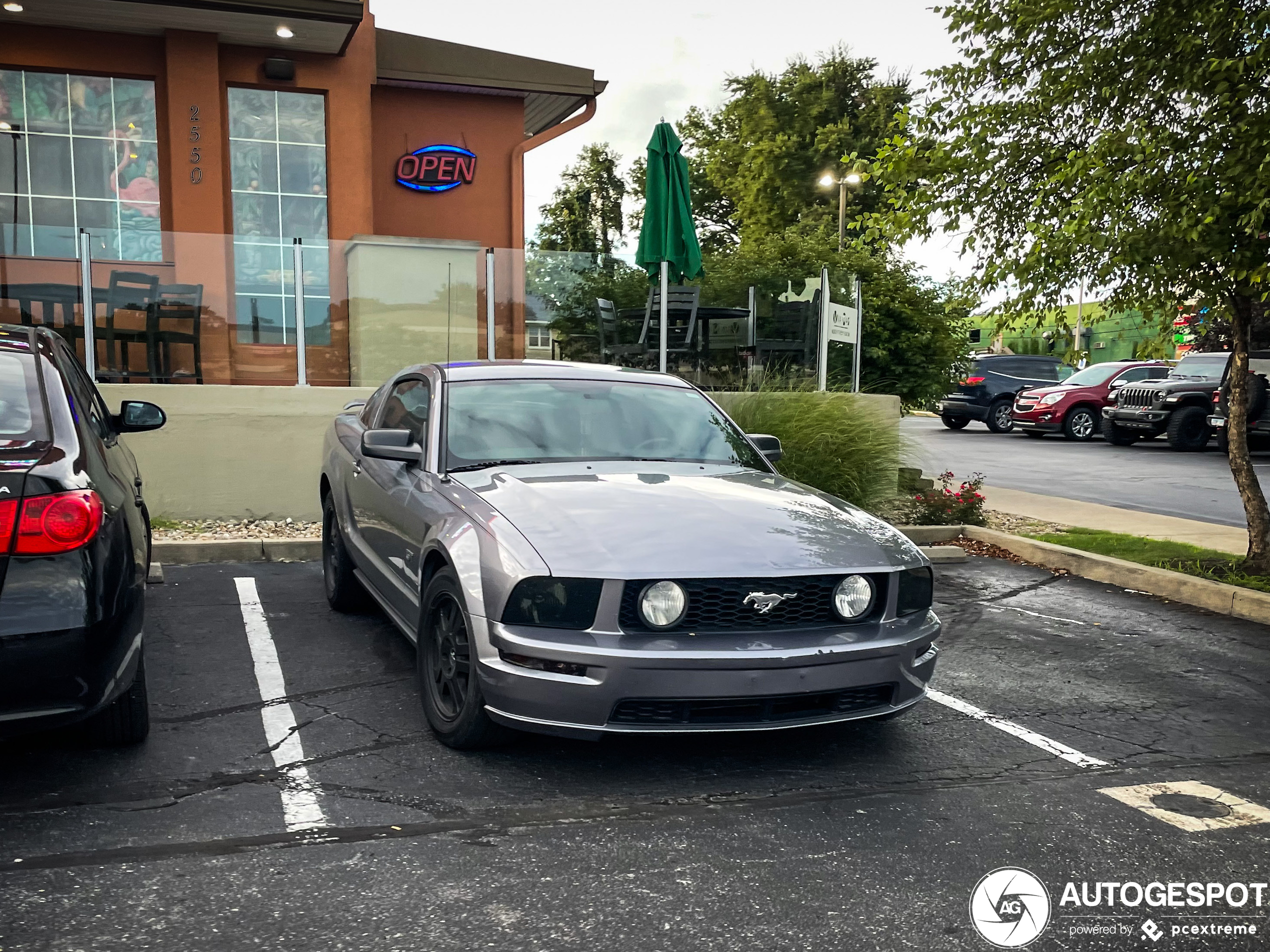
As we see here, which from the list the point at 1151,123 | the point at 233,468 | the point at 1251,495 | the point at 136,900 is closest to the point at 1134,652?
the point at 1251,495

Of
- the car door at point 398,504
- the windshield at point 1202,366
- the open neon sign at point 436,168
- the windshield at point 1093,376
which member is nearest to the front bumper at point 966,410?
the windshield at point 1093,376

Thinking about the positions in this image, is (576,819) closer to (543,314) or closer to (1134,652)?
(1134,652)

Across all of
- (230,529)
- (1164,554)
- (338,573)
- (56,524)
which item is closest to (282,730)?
(56,524)

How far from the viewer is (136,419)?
216 inches

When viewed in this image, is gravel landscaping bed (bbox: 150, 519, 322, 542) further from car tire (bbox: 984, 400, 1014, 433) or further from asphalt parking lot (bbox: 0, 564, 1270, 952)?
car tire (bbox: 984, 400, 1014, 433)

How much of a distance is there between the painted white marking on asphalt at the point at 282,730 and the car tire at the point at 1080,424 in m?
21.0

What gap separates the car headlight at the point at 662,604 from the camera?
3.78 metres

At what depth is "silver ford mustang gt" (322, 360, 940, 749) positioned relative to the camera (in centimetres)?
375

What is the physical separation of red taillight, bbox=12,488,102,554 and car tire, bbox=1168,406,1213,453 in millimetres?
21007

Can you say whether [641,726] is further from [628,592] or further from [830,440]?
[830,440]

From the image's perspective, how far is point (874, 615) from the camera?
13.5 ft

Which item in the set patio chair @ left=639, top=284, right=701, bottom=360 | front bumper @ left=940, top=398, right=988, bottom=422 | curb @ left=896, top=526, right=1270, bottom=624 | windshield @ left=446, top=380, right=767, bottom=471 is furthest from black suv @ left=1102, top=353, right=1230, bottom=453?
windshield @ left=446, top=380, right=767, bottom=471

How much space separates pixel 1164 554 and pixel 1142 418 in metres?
14.1

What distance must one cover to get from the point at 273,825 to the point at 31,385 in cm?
180
